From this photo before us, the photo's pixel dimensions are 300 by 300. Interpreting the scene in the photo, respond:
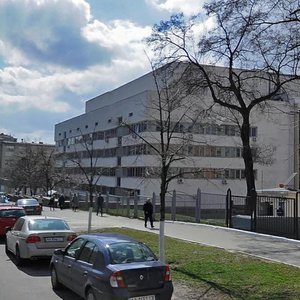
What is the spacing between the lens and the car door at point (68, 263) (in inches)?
377

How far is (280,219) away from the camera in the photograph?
2042cm

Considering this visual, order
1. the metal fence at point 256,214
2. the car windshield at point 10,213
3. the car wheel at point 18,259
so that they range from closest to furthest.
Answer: the car wheel at point 18,259 < the metal fence at point 256,214 < the car windshield at point 10,213

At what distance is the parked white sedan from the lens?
13.5m

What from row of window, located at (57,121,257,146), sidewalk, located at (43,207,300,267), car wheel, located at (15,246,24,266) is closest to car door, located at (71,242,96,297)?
car wheel, located at (15,246,24,266)

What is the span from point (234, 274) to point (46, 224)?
235 inches

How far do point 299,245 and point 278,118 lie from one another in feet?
166

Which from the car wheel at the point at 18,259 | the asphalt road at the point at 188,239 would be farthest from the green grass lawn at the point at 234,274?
the car wheel at the point at 18,259

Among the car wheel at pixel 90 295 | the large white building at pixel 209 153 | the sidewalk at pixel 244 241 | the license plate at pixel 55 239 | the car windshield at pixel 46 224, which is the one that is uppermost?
the large white building at pixel 209 153

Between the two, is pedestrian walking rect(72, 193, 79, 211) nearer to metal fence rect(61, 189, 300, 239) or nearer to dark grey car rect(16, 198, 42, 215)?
dark grey car rect(16, 198, 42, 215)

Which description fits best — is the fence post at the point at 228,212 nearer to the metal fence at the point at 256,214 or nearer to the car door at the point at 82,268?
the metal fence at the point at 256,214

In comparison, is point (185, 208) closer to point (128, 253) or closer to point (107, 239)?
point (107, 239)

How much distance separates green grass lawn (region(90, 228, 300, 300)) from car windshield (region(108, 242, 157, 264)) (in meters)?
1.86

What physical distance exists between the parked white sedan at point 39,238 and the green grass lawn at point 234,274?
119 inches

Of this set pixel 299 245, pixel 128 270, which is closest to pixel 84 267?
pixel 128 270
